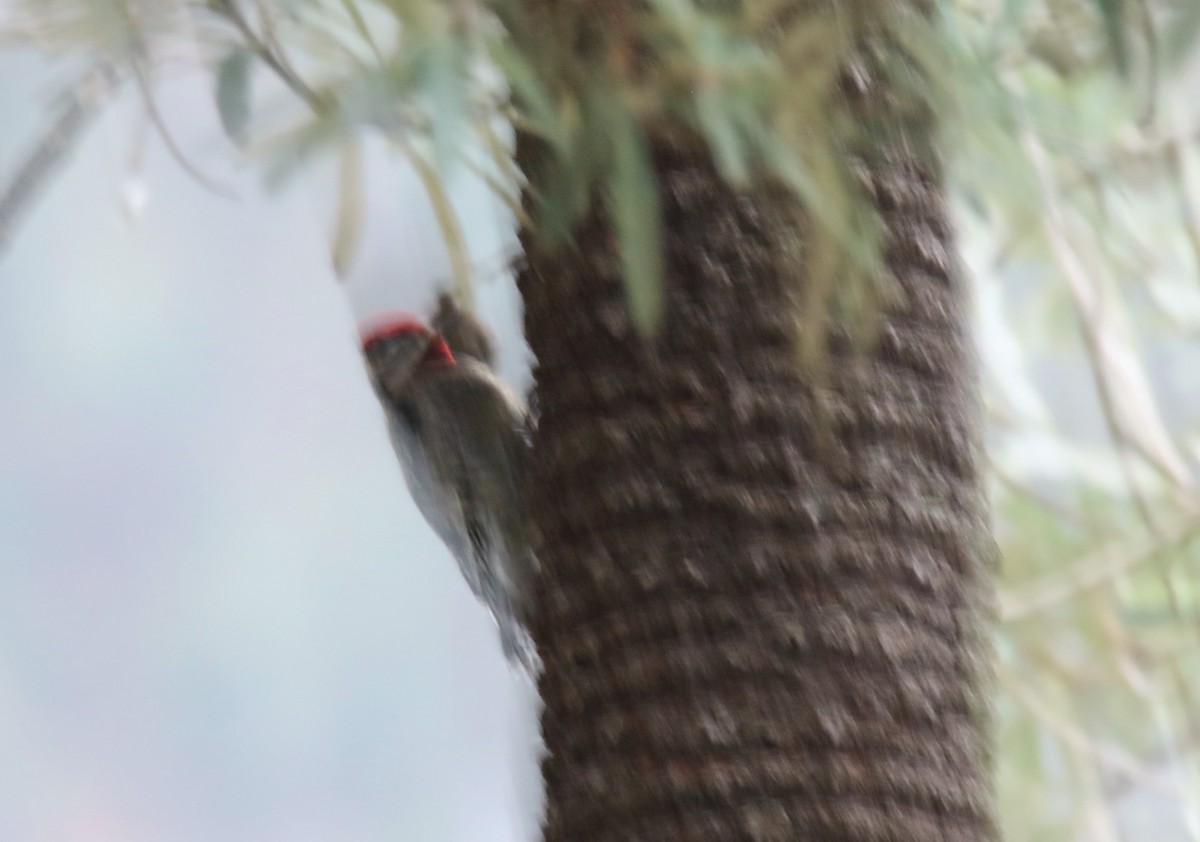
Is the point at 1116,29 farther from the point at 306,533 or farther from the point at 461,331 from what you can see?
the point at 306,533

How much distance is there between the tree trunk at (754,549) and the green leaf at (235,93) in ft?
0.59

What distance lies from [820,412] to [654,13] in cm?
24

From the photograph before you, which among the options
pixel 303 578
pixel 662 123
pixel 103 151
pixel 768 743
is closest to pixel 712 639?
pixel 768 743

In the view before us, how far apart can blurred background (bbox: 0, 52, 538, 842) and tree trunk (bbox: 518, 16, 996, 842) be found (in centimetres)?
66

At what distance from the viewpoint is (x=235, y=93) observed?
636mm

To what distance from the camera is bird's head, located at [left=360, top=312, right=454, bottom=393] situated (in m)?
0.84

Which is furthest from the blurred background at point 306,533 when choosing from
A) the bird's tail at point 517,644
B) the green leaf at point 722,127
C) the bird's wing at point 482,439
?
the green leaf at point 722,127

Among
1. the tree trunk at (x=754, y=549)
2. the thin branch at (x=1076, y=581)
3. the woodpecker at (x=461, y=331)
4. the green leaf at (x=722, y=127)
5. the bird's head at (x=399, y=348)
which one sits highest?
the woodpecker at (x=461, y=331)

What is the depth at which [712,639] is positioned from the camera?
69 cm

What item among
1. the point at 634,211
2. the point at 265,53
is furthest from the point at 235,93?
the point at 634,211

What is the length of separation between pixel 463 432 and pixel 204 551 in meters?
0.67

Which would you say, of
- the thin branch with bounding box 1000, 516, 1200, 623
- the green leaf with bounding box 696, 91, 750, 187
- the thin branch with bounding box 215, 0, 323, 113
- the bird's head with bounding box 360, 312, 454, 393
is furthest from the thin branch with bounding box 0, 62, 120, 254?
the thin branch with bounding box 1000, 516, 1200, 623

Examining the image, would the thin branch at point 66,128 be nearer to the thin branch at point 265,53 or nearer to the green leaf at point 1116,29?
the thin branch at point 265,53

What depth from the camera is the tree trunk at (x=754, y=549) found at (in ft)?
2.24
